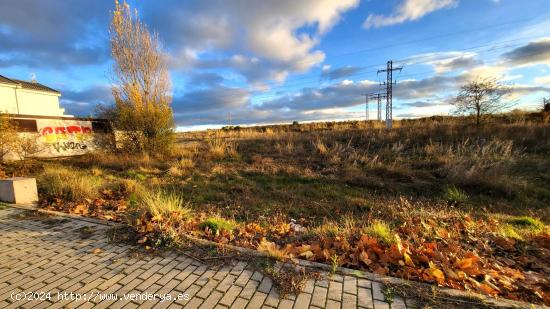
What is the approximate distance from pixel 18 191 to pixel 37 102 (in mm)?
29217

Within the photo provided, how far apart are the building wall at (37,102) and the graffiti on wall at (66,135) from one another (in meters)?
15.0

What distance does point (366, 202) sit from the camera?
7273mm

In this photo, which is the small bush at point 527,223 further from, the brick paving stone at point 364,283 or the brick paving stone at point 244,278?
the brick paving stone at point 244,278

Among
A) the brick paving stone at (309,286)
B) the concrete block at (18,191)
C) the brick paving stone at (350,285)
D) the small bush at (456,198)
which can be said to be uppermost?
the concrete block at (18,191)

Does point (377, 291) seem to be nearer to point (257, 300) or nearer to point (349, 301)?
point (349, 301)

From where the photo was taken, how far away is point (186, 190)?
8.66 meters

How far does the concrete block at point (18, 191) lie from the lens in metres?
Answer: 6.31

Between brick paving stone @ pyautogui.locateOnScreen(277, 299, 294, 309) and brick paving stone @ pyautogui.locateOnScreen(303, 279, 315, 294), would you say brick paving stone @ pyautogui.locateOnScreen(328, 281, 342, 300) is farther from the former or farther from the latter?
brick paving stone @ pyautogui.locateOnScreen(277, 299, 294, 309)

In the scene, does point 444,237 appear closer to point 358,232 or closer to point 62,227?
point 358,232

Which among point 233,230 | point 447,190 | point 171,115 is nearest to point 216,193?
point 233,230

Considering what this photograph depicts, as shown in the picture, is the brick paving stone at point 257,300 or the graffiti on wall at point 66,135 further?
the graffiti on wall at point 66,135

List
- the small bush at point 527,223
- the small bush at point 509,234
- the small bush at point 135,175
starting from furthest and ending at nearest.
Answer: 1. the small bush at point 135,175
2. the small bush at point 527,223
3. the small bush at point 509,234

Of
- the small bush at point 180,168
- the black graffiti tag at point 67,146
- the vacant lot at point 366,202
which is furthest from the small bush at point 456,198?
the black graffiti tag at point 67,146

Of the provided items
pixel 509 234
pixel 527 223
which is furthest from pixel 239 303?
pixel 527 223
